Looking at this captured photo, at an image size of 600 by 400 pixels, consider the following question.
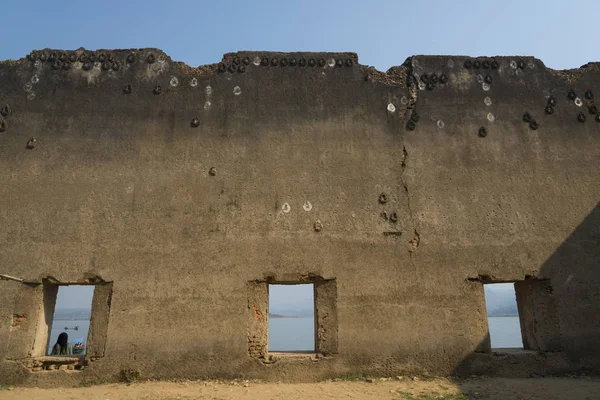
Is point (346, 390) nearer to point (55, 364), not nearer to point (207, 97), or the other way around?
point (55, 364)

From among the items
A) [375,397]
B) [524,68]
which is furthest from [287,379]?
[524,68]

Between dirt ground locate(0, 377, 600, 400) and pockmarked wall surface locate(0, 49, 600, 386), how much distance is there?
22 cm

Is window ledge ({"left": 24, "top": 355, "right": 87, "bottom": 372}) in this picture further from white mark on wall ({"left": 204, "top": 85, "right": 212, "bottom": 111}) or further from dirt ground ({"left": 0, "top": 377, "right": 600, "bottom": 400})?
white mark on wall ({"left": 204, "top": 85, "right": 212, "bottom": 111})

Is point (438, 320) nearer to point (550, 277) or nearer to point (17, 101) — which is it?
point (550, 277)

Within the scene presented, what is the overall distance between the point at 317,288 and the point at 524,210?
3672 millimetres

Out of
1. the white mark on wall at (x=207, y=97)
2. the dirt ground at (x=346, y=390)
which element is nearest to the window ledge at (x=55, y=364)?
the dirt ground at (x=346, y=390)

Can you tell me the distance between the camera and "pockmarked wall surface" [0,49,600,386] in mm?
6039

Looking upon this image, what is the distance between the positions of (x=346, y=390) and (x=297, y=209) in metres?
2.72

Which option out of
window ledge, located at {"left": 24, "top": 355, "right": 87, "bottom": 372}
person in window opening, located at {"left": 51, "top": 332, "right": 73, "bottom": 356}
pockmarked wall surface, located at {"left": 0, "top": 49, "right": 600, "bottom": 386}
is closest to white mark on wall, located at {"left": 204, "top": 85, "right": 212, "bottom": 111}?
pockmarked wall surface, located at {"left": 0, "top": 49, "right": 600, "bottom": 386}

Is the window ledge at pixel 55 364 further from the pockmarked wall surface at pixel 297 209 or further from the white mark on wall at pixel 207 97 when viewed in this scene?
the white mark on wall at pixel 207 97

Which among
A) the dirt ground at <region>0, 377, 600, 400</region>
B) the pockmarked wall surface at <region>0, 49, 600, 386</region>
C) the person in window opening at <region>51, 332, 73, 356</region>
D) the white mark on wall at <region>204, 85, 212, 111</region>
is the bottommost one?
the dirt ground at <region>0, 377, 600, 400</region>

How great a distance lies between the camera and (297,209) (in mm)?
6629

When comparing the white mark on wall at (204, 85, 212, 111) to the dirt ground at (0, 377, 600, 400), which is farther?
the white mark on wall at (204, 85, 212, 111)

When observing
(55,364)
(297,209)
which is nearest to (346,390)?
(297,209)
